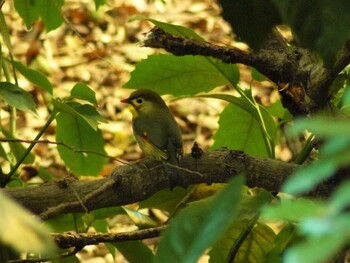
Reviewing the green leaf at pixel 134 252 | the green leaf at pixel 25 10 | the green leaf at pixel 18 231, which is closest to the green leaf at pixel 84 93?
the green leaf at pixel 25 10

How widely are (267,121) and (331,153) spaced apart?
106 centimetres

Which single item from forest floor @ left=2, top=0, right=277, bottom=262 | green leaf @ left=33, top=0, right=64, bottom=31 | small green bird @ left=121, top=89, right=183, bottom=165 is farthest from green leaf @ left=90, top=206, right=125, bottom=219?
forest floor @ left=2, top=0, right=277, bottom=262

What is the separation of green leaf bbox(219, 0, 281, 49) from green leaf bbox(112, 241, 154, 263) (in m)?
0.56

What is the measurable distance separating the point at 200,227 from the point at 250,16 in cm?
24

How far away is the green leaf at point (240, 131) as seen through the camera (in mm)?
1385

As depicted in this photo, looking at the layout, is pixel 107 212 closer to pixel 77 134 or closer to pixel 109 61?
pixel 77 134

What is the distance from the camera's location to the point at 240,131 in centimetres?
139

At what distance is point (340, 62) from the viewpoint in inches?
32.6

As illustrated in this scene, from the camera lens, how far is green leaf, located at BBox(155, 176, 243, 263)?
0.35 metres

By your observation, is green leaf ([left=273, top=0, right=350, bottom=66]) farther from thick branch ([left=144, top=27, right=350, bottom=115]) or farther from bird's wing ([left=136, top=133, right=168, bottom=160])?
bird's wing ([left=136, top=133, right=168, bottom=160])

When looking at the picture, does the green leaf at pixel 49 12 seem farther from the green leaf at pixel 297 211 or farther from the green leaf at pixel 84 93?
the green leaf at pixel 297 211

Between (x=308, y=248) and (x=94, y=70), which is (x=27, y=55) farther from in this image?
(x=308, y=248)

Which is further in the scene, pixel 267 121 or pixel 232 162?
pixel 267 121

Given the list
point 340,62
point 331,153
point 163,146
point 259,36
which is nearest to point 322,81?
point 340,62
